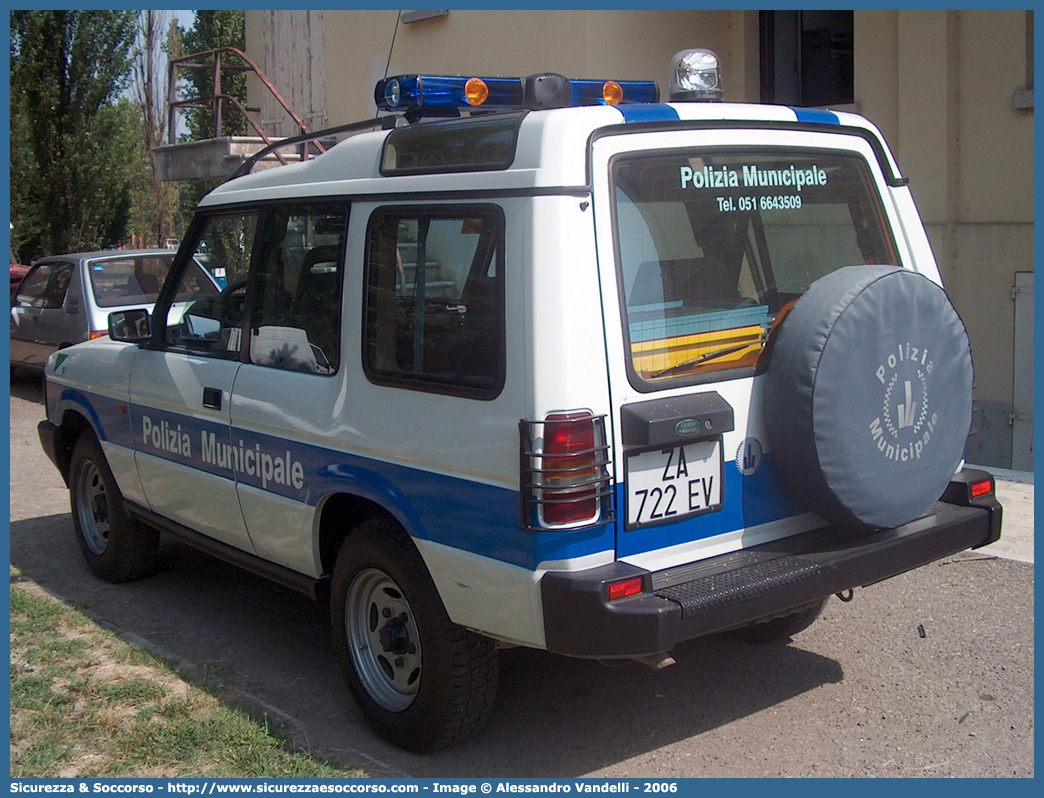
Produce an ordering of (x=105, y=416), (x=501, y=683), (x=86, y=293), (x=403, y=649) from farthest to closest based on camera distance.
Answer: (x=86, y=293), (x=105, y=416), (x=501, y=683), (x=403, y=649)

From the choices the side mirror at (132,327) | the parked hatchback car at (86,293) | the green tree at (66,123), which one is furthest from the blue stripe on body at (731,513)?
the green tree at (66,123)

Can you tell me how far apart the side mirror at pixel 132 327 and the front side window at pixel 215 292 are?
0.46ft

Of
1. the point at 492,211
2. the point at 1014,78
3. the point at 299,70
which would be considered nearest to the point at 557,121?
the point at 492,211

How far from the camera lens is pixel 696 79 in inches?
160

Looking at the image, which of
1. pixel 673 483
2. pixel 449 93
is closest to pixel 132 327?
pixel 449 93

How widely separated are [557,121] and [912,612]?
3061 mm

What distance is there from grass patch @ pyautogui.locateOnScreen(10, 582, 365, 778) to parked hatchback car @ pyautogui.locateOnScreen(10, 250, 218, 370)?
662 centimetres

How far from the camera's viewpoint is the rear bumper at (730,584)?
312 centimetres

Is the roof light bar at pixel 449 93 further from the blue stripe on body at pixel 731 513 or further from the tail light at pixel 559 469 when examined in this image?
the blue stripe on body at pixel 731 513

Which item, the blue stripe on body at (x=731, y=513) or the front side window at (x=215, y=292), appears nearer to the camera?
the blue stripe on body at (x=731, y=513)

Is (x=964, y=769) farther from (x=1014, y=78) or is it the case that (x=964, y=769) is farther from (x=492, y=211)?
(x=1014, y=78)

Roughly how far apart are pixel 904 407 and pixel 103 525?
4256 millimetres

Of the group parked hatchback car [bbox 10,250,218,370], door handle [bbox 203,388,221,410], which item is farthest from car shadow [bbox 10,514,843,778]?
parked hatchback car [bbox 10,250,218,370]

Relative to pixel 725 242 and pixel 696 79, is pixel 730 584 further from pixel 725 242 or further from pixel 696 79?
pixel 696 79
